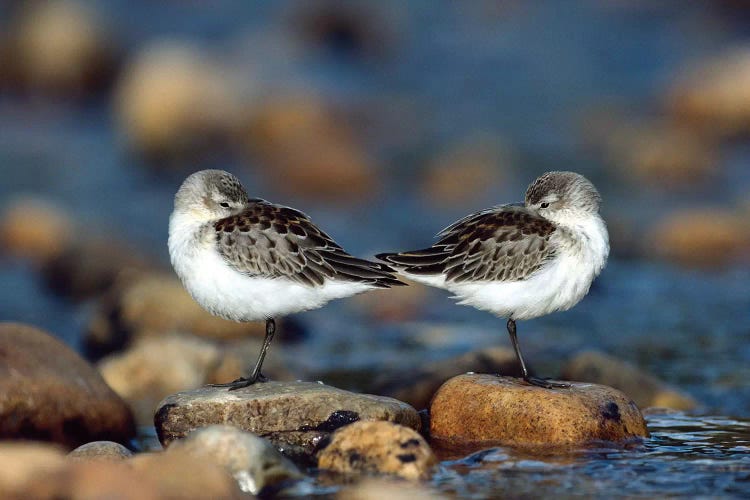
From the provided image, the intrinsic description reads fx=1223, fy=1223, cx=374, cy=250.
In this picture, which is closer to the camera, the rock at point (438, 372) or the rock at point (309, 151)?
the rock at point (438, 372)

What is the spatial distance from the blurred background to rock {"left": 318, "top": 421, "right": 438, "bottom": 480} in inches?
145

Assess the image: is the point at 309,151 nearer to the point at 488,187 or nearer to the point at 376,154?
the point at 376,154

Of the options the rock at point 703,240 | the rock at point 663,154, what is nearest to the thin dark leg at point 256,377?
the rock at point 703,240

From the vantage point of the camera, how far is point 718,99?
24484mm

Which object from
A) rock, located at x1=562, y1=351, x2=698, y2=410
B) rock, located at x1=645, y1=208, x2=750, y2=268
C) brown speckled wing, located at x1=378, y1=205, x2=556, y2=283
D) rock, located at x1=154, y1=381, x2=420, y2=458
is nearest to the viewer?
rock, located at x1=154, y1=381, x2=420, y2=458

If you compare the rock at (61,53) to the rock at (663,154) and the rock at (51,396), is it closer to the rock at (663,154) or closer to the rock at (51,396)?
the rock at (663,154)

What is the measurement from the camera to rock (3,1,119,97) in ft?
88.7

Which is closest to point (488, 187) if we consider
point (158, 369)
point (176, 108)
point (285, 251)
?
point (176, 108)

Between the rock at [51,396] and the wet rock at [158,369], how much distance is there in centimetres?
152

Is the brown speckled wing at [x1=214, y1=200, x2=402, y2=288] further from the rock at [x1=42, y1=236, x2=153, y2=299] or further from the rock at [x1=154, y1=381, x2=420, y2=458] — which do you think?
the rock at [x1=42, y1=236, x2=153, y2=299]

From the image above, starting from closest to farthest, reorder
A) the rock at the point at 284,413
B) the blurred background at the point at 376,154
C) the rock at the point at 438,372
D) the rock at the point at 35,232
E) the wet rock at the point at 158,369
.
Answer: the rock at the point at 284,413, the rock at the point at 438,372, the wet rock at the point at 158,369, the blurred background at the point at 376,154, the rock at the point at 35,232

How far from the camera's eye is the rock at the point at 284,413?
962 centimetres

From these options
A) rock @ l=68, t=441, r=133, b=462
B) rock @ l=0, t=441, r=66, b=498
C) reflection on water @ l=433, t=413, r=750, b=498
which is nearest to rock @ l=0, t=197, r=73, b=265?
rock @ l=68, t=441, r=133, b=462

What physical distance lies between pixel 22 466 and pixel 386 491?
236cm
